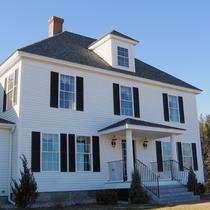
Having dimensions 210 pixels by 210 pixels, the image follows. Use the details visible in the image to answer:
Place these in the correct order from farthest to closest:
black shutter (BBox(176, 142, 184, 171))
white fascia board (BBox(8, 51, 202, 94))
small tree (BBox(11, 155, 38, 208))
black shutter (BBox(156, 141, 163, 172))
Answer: black shutter (BBox(176, 142, 184, 171)) < black shutter (BBox(156, 141, 163, 172)) < white fascia board (BBox(8, 51, 202, 94)) < small tree (BBox(11, 155, 38, 208))

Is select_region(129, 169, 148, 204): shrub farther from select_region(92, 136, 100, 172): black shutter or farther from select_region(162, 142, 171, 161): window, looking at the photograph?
select_region(162, 142, 171, 161): window

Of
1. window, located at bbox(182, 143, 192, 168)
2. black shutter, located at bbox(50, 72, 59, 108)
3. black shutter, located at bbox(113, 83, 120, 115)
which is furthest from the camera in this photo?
window, located at bbox(182, 143, 192, 168)

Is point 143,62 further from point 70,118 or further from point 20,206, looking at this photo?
point 20,206

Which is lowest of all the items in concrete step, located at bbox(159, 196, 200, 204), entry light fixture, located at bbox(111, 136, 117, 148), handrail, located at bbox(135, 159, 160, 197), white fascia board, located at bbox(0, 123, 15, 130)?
concrete step, located at bbox(159, 196, 200, 204)

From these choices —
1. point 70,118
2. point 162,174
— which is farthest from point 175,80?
point 70,118

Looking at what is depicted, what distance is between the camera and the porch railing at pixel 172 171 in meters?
18.7

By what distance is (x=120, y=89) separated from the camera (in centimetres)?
1980

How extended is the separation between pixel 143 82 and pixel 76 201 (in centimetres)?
830

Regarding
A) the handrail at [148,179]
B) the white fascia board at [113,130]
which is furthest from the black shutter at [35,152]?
the handrail at [148,179]

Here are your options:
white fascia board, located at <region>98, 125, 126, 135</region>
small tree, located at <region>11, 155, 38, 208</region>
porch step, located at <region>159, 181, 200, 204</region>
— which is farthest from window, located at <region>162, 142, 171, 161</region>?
small tree, located at <region>11, 155, 38, 208</region>

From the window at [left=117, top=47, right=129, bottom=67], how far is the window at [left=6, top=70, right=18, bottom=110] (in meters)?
6.47

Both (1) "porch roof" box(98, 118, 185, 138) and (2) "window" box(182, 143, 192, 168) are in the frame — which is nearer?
(1) "porch roof" box(98, 118, 185, 138)

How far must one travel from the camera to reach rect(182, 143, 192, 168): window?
71.7 feet

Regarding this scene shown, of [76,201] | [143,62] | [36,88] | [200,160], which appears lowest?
[76,201]
